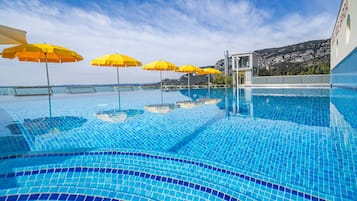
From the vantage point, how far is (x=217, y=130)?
4.08 meters

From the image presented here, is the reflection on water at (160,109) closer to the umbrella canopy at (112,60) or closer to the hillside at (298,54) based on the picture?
the umbrella canopy at (112,60)

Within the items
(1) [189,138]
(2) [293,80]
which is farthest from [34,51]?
(2) [293,80]

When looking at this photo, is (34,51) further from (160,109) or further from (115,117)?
(160,109)

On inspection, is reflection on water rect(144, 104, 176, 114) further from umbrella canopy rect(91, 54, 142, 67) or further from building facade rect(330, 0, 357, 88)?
building facade rect(330, 0, 357, 88)

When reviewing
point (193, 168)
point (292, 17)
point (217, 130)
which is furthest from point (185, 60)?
point (193, 168)

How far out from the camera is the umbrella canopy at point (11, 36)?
396 cm

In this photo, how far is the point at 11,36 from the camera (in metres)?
4.18

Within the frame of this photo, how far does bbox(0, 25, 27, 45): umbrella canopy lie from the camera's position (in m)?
3.96

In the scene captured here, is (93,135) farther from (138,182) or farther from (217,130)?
(217,130)

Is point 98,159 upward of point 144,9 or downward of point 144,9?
downward

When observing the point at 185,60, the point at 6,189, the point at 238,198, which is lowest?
the point at 238,198

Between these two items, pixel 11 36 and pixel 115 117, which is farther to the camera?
pixel 115 117

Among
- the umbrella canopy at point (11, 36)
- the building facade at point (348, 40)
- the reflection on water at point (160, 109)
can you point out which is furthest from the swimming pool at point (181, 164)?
the building facade at point (348, 40)

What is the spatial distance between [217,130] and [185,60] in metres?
22.7
